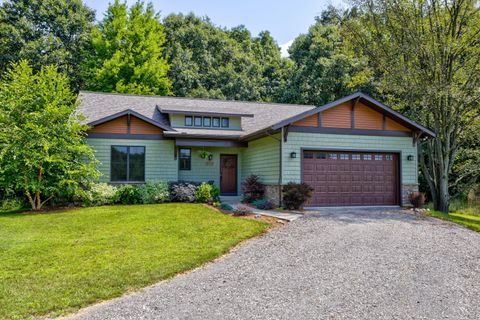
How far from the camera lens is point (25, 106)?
12.2 meters

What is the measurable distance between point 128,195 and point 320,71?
17.6m

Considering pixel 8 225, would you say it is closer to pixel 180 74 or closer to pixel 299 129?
pixel 299 129

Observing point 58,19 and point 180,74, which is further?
point 180,74

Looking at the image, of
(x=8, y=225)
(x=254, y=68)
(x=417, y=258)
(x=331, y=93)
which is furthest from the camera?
(x=254, y=68)

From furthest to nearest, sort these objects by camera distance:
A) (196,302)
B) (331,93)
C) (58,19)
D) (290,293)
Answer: (58,19) → (331,93) → (290,293) → (196,302)

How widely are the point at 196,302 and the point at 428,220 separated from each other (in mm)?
8516

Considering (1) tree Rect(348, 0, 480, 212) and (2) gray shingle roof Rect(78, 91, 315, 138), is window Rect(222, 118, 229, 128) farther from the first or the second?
(1) tree Rect(348, 0, 480, 212)

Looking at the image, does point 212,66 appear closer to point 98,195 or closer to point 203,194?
point 203,194

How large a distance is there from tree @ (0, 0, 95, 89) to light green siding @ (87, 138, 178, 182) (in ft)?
51.4

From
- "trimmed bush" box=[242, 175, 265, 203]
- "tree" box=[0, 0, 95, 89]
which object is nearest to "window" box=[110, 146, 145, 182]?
"trimmed bush" box=[242, 175, 265, 203]

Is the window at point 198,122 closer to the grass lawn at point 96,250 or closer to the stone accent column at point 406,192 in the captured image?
the grass lawn at point 96,250

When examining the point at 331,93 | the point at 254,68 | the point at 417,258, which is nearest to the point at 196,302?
the point at 417,258

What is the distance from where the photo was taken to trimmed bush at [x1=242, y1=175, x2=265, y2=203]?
13945 millimetres

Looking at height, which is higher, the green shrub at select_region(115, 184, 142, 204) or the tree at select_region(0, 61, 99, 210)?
the tree at select_region(0, 61, 99, 210)
